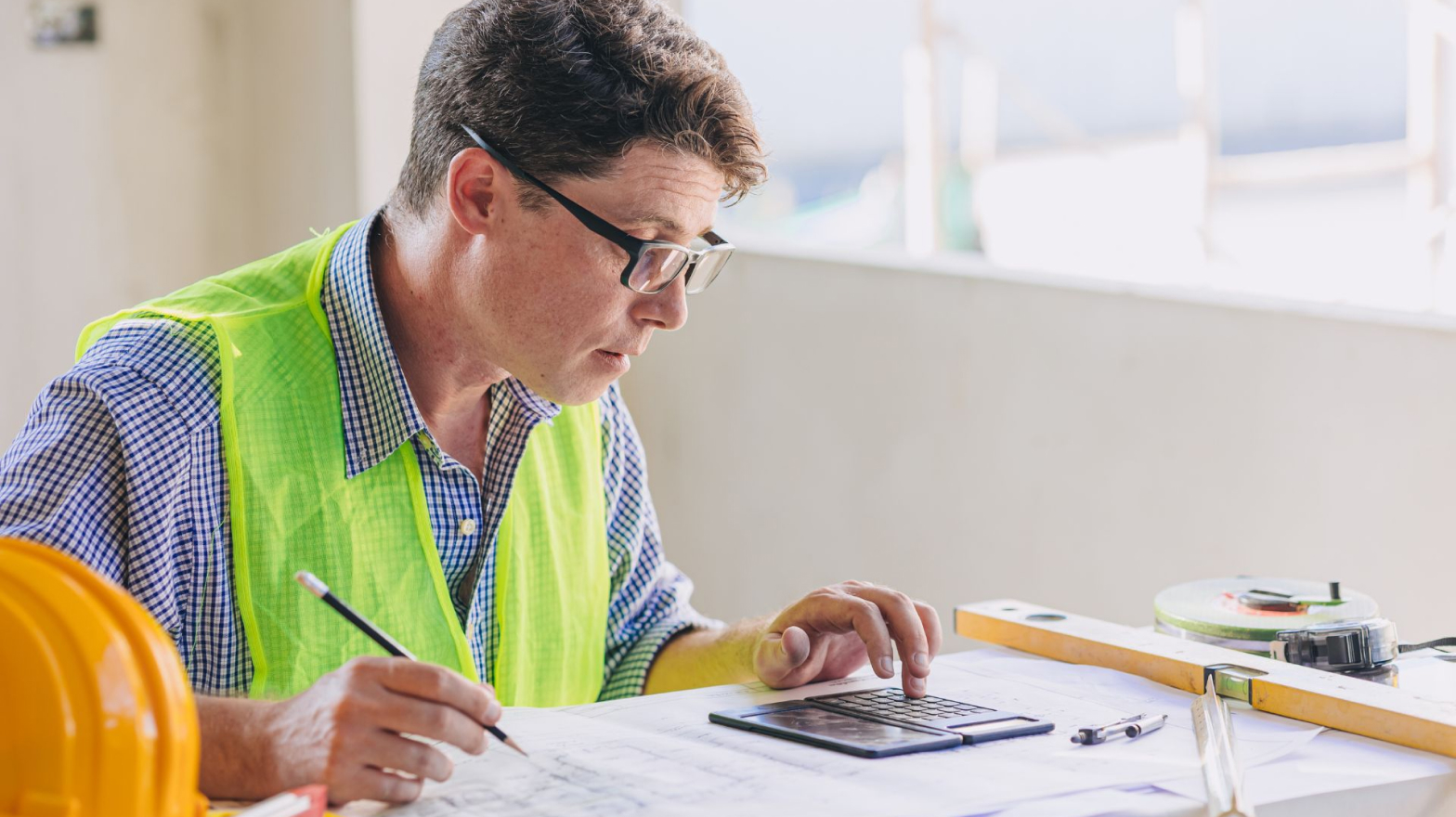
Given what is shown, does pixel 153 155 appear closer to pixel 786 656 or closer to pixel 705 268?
pixel 705 268

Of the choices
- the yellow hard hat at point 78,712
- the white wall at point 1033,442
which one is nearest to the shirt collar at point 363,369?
the yellow hard hat at point 78,712

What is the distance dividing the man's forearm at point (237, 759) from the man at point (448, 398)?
0.59ft

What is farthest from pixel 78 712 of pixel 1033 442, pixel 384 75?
pixel 384 75

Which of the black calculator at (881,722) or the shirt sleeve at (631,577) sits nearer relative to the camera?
the black calculator at (881,722)

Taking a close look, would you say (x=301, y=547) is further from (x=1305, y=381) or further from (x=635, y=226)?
(x=1305, y=381)

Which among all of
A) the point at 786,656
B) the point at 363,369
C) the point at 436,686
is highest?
the point at 363,369

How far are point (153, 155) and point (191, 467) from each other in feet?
9.68

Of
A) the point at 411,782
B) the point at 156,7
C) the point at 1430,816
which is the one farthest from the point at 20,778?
the point at 156,7

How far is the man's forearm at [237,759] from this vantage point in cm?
105

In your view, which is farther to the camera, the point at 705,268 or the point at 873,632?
the point at 705,268

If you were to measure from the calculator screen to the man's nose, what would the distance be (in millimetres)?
440

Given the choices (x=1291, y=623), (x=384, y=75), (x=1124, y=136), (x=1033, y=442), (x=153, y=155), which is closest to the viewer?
(x=1291, y=623)

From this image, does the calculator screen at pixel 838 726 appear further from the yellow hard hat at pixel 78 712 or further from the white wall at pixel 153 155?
the white wall at pixel 153 155

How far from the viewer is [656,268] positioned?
4.86 ft
